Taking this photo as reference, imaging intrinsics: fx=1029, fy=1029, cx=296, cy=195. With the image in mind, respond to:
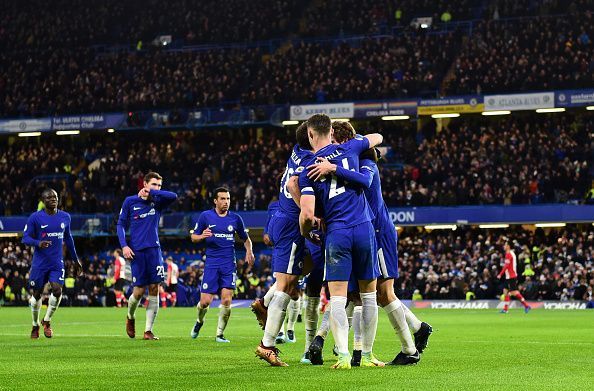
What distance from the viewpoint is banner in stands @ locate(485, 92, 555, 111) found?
164 ft

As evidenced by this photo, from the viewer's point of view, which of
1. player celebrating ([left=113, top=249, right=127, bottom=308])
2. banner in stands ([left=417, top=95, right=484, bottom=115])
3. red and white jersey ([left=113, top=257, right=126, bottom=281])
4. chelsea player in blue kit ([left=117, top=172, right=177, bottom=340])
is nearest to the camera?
chelsea player in blue kit ([left=117, top=172, right=177, bottom=340])

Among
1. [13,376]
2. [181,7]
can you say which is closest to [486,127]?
[181,7]

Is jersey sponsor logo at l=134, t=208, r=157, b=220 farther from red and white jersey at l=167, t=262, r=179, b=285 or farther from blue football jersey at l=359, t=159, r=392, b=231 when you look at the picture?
red and white jersey at l=167, t=262, r=179, b=285

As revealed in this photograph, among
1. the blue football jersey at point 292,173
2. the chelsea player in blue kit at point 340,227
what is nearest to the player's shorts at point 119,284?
the blue football jersey at point 292,173

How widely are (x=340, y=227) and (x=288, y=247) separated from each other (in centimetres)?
155

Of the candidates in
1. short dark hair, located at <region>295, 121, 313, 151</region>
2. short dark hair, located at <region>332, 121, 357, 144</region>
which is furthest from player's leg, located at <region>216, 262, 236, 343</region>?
short dark hair, located at <region>332, 121, 357, 144</region>

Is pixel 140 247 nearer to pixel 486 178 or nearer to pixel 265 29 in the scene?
pixel 486 178

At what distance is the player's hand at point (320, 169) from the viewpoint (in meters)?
10.8

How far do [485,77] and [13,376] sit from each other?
4363 cm

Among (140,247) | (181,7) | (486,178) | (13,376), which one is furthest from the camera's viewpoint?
(181,7)

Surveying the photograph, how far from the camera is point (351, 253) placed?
36.2ft

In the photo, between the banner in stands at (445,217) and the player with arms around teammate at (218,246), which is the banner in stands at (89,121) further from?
the player with arms around teammate at (218,246)

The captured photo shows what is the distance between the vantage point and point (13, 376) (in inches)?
421

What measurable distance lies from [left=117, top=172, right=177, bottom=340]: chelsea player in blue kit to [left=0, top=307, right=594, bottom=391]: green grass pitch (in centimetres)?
69
